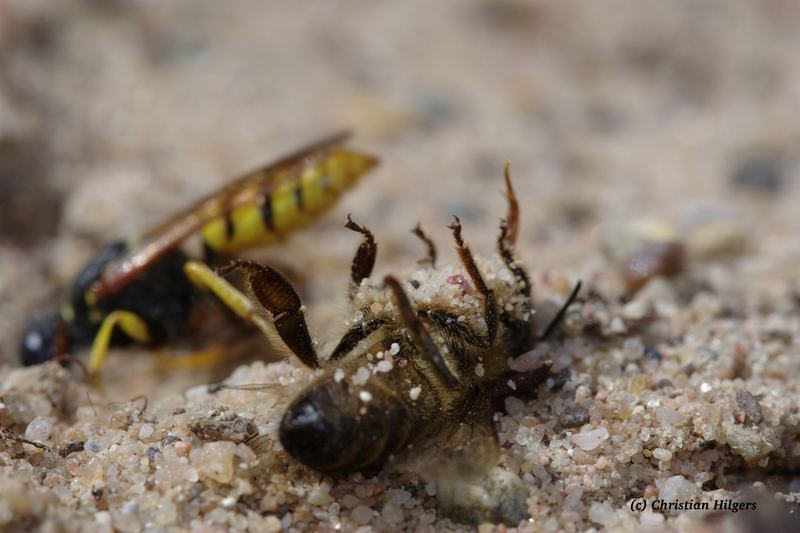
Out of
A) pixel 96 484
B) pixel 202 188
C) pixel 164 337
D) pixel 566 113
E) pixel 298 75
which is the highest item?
pixel 566 113

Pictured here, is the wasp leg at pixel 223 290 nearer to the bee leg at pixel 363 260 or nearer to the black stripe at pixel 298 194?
the black stripe at pixel 298 194

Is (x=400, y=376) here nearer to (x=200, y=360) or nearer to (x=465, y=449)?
(x=465, y=449)

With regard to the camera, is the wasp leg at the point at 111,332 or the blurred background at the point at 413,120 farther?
the blurred background at the point at 413,120

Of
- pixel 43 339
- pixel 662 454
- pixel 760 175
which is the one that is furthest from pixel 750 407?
pixel 43 339

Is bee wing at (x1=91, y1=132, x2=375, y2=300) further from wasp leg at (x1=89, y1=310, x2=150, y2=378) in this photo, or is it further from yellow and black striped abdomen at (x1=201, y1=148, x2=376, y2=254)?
wasp leg at (x1=89, y1=310, x2=150, y2=378)

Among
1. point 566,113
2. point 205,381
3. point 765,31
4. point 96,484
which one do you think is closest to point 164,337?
point 205,381

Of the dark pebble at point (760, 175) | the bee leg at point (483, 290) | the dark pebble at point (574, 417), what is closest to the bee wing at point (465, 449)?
the bee leg at point (483, 290)

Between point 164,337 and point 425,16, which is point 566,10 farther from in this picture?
point 164,337
